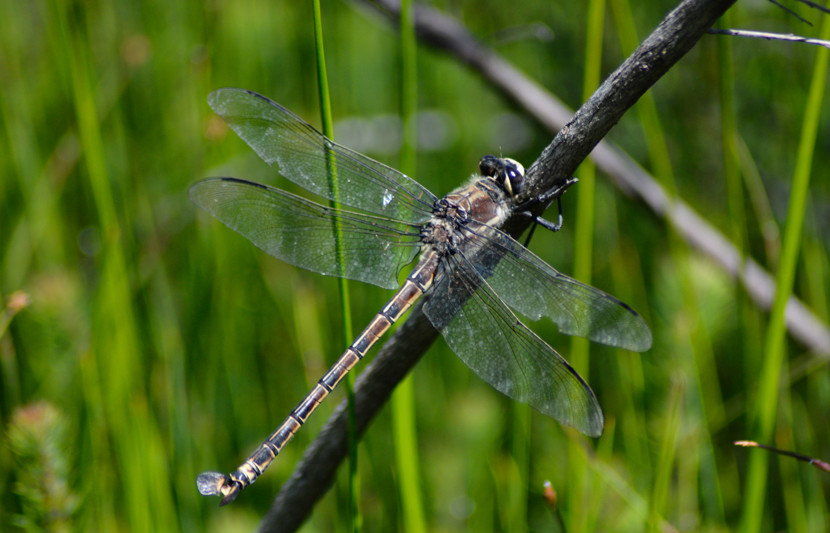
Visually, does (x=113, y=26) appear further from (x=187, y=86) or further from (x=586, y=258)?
(x=586, y=258)

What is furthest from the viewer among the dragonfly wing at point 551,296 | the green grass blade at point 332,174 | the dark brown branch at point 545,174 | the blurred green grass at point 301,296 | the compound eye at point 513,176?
the blurred green grass at point 301,296

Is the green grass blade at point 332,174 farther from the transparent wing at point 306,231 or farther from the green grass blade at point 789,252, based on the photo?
the green grass blade at point 789,252

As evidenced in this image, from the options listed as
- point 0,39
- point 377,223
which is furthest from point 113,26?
point 377,223

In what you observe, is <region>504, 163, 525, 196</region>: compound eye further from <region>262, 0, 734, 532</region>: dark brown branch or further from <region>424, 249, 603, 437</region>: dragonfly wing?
<region>262, 0, 734, 532</region>: dark brown branch

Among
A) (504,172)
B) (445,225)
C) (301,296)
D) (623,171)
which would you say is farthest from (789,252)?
(301,296)

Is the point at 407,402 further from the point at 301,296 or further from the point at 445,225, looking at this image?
the point at 301,296

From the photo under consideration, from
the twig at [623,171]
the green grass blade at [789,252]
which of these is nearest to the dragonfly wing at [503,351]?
the green grass blade at [789,252]

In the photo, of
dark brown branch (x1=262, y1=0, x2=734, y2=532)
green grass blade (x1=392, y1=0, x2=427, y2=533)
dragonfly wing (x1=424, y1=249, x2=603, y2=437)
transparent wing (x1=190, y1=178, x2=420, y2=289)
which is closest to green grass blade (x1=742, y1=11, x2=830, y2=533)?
dragonfly wing (x1=424, y1=249, x2=603, y2=437)
